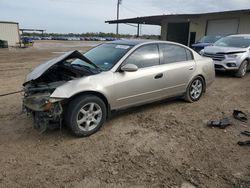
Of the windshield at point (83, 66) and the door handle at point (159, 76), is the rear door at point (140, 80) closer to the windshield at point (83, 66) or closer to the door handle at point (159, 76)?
the door handle at point (159, 76)

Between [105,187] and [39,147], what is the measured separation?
1.39 metres

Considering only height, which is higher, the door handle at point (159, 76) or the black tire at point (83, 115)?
the door handle at point (159, 76)

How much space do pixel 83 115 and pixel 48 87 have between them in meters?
0.71

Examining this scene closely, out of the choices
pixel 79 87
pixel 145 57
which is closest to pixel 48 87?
pixel 79 87

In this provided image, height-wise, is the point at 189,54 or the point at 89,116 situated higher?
the point at 189,54

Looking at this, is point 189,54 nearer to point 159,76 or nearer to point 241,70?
point 159,76

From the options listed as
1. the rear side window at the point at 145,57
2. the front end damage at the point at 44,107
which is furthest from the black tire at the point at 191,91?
the front end damage at the point at 44,107

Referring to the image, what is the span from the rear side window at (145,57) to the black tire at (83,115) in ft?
3.31

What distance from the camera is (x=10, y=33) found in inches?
1081

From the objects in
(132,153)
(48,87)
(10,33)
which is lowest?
(132,153)

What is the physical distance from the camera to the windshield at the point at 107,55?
426 cm

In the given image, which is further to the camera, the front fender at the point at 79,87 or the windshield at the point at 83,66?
the windshield at the point at 83,66

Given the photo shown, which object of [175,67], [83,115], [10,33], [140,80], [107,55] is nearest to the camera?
[83,115]

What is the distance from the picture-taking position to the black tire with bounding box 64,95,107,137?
3570 millimetres
